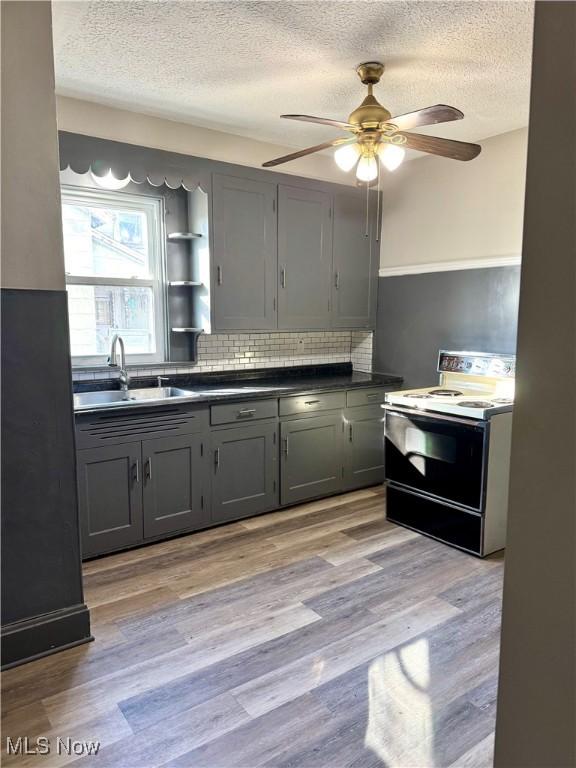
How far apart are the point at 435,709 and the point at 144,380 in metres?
2.60

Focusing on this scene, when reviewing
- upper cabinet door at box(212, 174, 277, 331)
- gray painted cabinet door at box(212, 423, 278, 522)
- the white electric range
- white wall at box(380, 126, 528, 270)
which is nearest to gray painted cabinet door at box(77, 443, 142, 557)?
gray painted cabinet door at box(212, 423, 278, 522)

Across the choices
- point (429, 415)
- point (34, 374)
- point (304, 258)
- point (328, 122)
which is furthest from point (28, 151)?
point (429, 415)

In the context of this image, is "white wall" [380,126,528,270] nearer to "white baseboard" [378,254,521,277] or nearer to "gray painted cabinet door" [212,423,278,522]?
"white baseboard" [378,254,521,277]

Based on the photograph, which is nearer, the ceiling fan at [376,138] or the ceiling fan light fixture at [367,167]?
the ceiling fan at [376,138]

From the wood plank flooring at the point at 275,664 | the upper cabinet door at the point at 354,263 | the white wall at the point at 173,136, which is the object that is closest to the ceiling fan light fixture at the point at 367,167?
the white wall at the point at 173,136

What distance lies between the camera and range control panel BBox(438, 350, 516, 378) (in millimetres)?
3516

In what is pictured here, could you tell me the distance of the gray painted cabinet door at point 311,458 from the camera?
370 centimetres

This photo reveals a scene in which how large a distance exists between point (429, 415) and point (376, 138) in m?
A: 1.61

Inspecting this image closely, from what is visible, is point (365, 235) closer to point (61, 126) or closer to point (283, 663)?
point (61, 126)

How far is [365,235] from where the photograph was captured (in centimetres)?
431

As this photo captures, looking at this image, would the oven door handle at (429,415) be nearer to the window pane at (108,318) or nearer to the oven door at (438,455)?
the oven door at (438,455)

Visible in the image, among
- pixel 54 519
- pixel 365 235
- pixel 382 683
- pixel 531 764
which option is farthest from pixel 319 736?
pixel 365 235

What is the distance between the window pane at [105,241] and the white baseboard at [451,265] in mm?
1956

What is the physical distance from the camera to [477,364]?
3701mm
